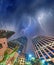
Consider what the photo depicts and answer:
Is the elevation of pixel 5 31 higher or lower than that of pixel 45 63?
higher

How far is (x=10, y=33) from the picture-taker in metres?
45.0

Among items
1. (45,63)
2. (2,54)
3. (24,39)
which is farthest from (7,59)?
(24,39)

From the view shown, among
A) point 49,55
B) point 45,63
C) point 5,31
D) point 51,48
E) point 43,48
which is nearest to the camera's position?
point 5,31

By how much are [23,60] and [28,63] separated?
1829 millimetres

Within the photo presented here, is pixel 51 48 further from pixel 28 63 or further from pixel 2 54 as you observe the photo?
pixel 2 54

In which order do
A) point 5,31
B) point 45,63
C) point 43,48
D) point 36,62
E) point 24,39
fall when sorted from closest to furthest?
point 5,31
point 36,62
point 45,63
point 43,48
point 24,39

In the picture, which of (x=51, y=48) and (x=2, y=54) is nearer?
(x=2, y=54)

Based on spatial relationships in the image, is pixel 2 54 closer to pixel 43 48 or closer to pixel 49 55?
pixel 49 55

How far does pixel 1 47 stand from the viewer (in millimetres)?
41062

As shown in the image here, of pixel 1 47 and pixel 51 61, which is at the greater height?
pixel 1 47

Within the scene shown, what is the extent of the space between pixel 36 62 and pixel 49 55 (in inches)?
416

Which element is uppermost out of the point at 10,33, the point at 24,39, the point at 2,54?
the point at 24,39

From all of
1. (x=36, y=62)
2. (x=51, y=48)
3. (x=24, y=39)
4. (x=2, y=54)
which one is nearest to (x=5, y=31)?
(x=2, y=54)

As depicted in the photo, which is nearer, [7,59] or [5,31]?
[7,59]
